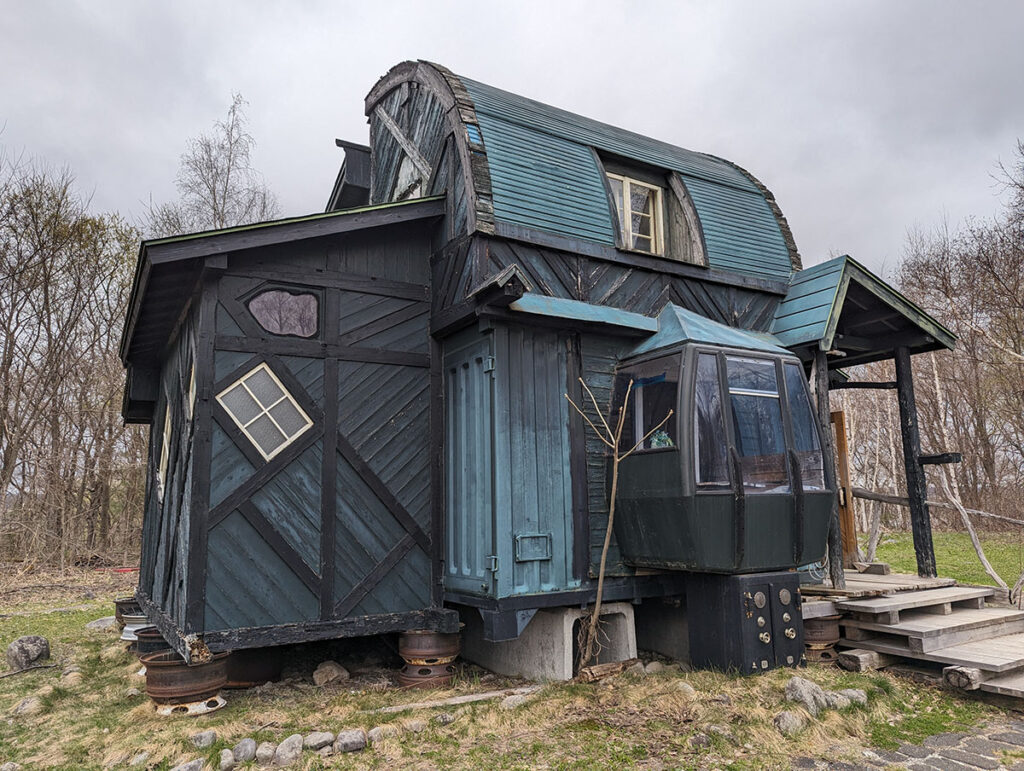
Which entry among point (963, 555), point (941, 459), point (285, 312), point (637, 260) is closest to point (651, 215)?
point (637, 260)

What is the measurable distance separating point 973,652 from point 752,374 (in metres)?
3.11

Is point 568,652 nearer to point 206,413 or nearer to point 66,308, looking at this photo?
point 206,413

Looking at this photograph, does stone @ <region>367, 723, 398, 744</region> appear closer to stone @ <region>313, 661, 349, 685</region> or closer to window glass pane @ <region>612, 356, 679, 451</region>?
stone @ <region>313, 661, 349, 685</region>

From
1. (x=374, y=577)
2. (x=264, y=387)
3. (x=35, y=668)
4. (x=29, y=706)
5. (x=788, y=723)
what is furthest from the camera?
(x=35, y=668)

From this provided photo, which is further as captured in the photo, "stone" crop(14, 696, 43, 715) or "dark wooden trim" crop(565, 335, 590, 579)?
"dark wooden trim" crop(565, 335, 590, 579)

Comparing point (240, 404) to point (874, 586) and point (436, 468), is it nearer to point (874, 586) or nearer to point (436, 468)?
point (436, 468)

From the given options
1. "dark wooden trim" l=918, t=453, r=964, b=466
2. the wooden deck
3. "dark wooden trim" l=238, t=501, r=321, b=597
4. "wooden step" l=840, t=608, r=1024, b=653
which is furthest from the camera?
"dark wooden trim" l=918, t=453, r=964, b=466

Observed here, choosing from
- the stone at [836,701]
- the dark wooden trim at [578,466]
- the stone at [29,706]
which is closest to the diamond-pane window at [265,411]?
the dark wooden trim at [578,466]

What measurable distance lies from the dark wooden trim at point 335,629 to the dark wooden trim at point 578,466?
1.29 meters

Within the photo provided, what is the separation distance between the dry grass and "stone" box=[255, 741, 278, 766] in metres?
0.23

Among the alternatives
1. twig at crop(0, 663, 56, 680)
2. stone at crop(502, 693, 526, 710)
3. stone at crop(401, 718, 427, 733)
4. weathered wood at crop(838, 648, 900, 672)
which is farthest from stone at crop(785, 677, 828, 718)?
twig at crop(0, 663, 56, 680)

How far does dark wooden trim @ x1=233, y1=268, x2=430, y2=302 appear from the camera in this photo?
20.1ft

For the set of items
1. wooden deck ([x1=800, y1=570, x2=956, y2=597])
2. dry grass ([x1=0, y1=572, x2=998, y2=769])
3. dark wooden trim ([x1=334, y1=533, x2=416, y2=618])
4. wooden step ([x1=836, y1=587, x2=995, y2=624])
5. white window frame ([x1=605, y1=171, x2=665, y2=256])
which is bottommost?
dry grass ([x1=0, y1=572, x2=998, y2=769])

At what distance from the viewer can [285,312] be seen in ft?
20.3
